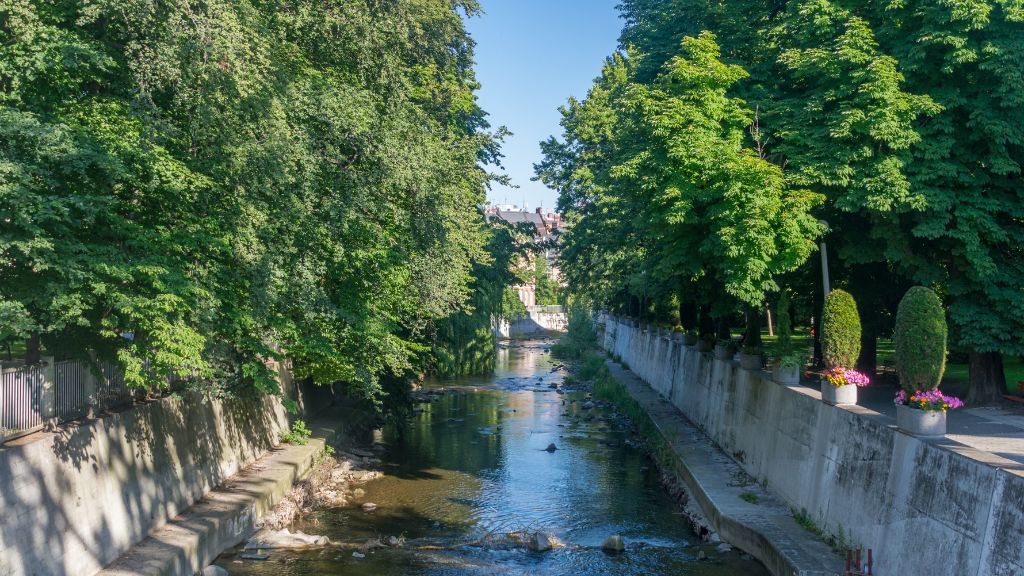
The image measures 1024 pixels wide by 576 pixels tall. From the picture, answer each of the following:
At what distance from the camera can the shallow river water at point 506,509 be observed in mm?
13836

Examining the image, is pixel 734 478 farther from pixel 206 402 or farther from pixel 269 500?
pixel 206 402

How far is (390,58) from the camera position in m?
16.4

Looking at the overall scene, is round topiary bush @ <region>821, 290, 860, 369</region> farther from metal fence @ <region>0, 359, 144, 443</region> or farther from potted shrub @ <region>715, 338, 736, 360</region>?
metal fence @ <region>0, 359, 144, 443</region>

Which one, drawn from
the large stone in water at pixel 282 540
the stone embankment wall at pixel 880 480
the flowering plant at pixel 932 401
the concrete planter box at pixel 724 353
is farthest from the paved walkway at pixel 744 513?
the large stone in water at pixel 282 540

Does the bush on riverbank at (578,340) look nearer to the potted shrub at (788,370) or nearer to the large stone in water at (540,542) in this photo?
the potted shrub at (788,370)

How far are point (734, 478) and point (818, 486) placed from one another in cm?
417

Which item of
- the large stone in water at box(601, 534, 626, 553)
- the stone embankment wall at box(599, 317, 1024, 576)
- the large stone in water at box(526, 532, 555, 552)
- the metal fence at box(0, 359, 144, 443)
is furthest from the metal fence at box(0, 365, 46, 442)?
the stone embankment wall at box(599, 317, 1024, 576)

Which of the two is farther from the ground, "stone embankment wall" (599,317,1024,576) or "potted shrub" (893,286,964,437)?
"potted shrub" (893,286,964,437)

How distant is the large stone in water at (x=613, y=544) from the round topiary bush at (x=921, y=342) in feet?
20.1

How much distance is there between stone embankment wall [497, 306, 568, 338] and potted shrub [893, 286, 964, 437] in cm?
6907

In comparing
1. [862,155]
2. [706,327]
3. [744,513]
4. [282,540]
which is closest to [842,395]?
[744,513]

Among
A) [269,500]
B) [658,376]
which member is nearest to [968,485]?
[269,500]

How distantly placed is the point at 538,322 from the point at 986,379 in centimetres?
7735

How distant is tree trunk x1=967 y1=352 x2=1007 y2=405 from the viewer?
1634cm
